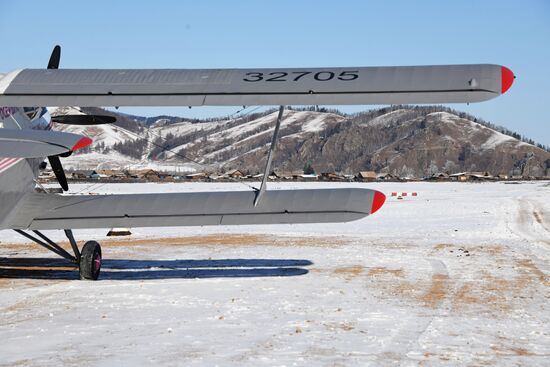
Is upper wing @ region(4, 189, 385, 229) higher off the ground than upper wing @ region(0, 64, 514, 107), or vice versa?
upper wing @ region(0, 64, 514, 107)

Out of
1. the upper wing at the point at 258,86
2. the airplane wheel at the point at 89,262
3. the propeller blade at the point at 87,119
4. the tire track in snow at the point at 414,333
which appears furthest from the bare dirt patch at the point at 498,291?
the propeller blade at the point at 87,119

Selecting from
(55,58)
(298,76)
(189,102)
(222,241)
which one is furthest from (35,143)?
(222,241)

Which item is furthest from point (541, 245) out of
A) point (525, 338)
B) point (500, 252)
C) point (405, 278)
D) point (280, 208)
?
→ point (525, 338)

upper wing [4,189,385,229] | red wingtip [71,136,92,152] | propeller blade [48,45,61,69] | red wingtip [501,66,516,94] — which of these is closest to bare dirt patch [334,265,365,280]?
upper wing [4,189,385,229]

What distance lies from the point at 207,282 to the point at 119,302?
247 cm

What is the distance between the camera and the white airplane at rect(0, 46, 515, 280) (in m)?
Answer: 10.1

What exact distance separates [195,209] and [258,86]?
2801 mm

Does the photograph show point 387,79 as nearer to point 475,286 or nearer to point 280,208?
point 280,208

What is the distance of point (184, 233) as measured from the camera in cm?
2362

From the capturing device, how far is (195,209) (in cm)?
1241

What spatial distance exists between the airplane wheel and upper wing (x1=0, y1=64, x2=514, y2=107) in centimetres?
316

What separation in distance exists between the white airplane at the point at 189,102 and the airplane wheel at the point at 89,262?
2 cm

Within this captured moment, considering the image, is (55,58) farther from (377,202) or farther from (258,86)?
(377,202)

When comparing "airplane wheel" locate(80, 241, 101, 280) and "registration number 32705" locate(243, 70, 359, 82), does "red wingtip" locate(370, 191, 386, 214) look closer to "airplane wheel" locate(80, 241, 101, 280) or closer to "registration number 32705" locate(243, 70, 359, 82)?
"registration number 32705" locate(243, 70, 359, 82)
